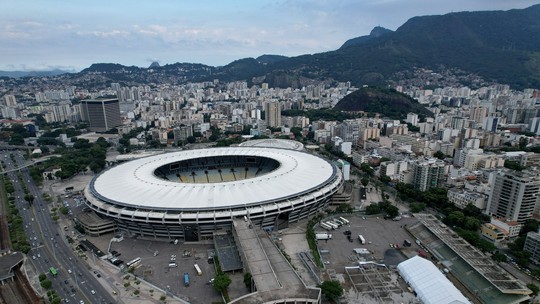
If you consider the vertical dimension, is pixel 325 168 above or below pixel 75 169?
above

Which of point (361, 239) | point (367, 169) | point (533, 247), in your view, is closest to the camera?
point (533, 247)

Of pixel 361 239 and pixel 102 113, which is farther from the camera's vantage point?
pixel 102 113

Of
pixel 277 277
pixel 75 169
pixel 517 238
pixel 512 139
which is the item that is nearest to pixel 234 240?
pixel 277 277

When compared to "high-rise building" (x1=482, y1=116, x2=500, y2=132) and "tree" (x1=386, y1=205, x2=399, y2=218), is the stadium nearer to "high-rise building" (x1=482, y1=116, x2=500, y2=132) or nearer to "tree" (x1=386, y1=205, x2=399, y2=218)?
"tree" (x1=386, y1=205, x2=399, y2=218)

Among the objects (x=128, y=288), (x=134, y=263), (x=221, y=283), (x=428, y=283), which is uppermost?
(x=221, y=283)

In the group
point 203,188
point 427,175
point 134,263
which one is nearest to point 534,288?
point 427,175

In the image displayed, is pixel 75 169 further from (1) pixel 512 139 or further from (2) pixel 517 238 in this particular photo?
(1) pixel 512 139

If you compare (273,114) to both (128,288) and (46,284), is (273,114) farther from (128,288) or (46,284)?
(46,284)
